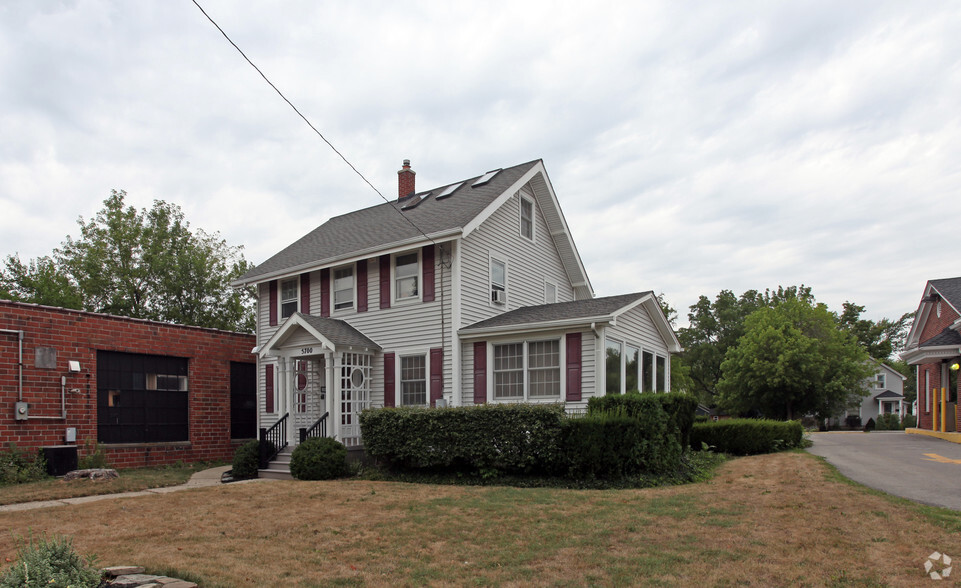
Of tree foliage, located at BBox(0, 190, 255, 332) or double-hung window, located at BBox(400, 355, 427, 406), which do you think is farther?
tree foliage, located at BBox(0, 190, 255, 332)

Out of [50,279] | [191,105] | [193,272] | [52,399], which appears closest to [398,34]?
[191,105]

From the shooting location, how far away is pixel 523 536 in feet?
23.9

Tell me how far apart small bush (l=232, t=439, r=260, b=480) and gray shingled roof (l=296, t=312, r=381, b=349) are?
312 centimetres

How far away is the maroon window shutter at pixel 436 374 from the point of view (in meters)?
15.2

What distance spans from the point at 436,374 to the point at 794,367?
30.9 meters

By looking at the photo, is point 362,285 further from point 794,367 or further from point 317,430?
point 794,367

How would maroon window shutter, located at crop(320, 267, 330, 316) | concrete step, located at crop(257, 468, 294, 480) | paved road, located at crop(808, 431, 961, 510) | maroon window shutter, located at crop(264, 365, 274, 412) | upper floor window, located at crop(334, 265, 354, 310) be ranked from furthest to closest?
maroon window shutter, located at crop(264, 365, 274, 412)
maroon window shutter, located at crop(320, 267, 330, 316)
upper floor window, located at crop(334, 265, 354, 310)
concrete step, located at crop(257, 468, 294, 480)
paved road, located at crop(808, 431, 961, 510)

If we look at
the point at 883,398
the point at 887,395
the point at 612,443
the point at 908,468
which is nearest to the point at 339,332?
the point at 612,443

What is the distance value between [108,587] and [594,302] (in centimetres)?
1194

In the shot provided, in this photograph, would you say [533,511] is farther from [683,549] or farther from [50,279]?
→ [50,279]

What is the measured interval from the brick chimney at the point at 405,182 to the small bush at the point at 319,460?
10.5 metres

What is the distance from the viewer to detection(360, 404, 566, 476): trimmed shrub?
11.7 meters

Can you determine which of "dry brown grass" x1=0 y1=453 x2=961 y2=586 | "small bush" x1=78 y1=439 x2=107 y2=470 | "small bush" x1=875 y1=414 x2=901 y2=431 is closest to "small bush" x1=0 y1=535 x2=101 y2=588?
"dry brown grass" x1=0 y1=453 x2=961 y2=586

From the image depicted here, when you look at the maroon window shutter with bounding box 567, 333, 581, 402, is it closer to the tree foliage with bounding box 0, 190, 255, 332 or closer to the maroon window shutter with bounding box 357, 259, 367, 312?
the maroon window shutter with bounding box 357, 259, 367, 312
